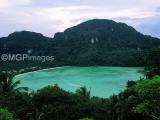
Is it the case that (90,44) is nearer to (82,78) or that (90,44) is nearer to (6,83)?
(82,78)

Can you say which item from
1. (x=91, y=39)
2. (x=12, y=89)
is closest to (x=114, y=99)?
(x=12, y=89)

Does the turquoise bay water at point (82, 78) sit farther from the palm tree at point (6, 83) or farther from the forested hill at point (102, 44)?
the palm tree at point (6, 83)

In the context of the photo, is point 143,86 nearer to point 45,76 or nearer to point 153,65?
point 153,65

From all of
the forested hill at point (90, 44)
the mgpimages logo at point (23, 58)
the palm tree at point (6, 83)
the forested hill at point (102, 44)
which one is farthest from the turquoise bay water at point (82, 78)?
the palm tree at point (6, 83)

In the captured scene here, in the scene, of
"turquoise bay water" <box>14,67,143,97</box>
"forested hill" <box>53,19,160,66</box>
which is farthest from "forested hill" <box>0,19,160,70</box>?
"turquoise bay water" <box>14,67,143,97</box>

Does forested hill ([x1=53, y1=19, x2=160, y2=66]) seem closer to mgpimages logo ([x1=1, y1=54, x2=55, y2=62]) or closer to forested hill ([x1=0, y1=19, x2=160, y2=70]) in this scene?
forested hill ([x1=0, y1=19, x2=160, y2=70])
